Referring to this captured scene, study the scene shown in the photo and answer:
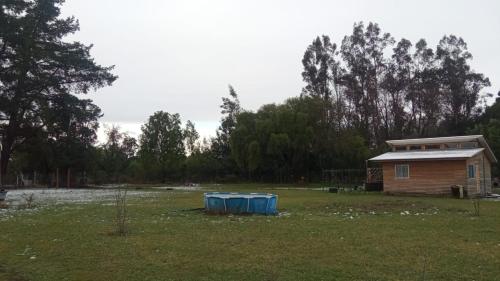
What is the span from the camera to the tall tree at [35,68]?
46.9 metres

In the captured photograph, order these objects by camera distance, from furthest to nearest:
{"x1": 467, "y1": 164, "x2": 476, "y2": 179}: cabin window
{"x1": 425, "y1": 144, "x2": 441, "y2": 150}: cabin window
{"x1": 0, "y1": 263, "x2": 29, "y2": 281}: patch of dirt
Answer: {"x1": 425, "y1": 144, "x2": 441, "y2": 150}: cabin window, {"x1": 467, "y1": 164, "x2": 476, "y2": 179}: cabin window, {"x1": 0, "y1": 263, "x2": 29, "y2": 281}: patch of dirt

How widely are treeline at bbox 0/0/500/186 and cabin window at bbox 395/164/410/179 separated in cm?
1974

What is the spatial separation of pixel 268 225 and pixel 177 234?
10.1 feet

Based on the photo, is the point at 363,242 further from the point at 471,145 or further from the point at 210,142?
the point at 210,142

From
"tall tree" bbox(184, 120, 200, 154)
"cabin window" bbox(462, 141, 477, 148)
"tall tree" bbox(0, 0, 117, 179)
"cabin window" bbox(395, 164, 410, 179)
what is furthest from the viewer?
"tall tree" bbox(184, 120, 200, 154)

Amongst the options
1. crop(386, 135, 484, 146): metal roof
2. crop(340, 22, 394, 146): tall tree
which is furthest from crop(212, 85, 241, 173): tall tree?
crop(386, 135, 484, 146): metal roof

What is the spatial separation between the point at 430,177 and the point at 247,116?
3609 centimetres

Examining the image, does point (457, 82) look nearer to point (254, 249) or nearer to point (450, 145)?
point (450, 145)

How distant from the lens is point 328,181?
57.5m

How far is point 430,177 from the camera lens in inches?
1304

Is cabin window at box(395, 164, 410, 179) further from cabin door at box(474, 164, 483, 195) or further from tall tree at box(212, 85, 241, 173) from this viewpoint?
tall tree at box(212, 85, 241, 173)

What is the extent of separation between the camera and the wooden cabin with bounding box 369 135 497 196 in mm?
32062

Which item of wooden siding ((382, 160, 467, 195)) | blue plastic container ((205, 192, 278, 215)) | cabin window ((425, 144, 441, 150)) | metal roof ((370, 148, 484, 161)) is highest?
cabin window ((425, 144, 441, 150))

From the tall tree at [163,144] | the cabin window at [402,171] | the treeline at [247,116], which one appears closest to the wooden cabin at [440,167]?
the cabin window at [402,171]
